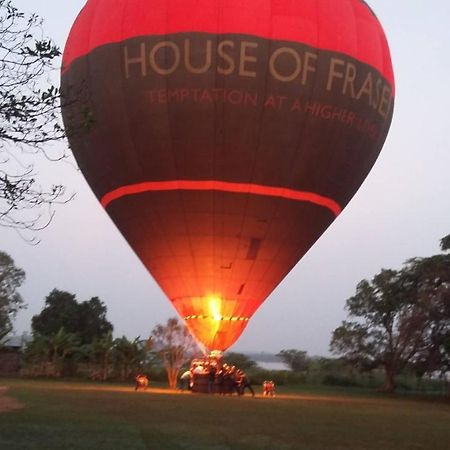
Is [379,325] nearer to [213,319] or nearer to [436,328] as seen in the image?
[436,328]

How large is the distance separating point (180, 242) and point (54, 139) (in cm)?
1317

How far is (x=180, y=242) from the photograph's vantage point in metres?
19.5

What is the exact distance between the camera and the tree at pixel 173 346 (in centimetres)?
3083

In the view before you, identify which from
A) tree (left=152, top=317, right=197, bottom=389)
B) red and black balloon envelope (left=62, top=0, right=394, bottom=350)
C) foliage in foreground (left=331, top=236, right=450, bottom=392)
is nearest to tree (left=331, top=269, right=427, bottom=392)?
foliage in foreground (left=331, top=236, right=450, bottom=392)

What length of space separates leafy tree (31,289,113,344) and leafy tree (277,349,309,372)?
46.5 ft

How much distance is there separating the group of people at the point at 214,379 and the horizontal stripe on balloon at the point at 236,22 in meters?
8.57

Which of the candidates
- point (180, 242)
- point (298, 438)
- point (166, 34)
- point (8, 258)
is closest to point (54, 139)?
point (298, 438)

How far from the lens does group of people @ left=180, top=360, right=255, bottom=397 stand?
2122 cm

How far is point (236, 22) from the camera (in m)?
17.6

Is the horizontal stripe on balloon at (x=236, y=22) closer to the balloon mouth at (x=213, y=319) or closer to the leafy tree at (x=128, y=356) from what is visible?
the balloon mouth at (x=213, y=319)

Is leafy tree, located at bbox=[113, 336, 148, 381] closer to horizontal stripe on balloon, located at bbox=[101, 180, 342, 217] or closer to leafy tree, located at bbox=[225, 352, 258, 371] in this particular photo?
leafy tree, located at bbox=[225, 352, 258, 371]

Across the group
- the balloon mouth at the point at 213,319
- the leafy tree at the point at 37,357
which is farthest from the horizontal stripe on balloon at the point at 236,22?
the leafy tree at the point at 37,357

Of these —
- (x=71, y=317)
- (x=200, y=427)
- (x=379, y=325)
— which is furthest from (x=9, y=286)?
(x=200, y=427)

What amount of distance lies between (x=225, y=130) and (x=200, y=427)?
8.09 m
